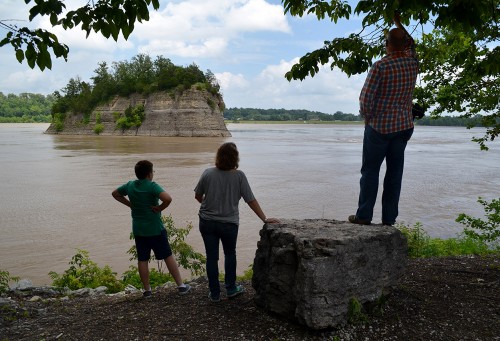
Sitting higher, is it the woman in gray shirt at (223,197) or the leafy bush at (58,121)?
the woman in gray shirt at (223,197)

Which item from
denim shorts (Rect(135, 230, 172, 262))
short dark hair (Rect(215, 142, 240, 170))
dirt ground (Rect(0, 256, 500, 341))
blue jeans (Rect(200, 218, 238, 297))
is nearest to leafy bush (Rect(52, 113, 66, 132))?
dirt ground (Rect(0, 256, 500, 341))

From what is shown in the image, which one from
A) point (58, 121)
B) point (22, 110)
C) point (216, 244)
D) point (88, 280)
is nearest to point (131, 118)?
point (58, 121)

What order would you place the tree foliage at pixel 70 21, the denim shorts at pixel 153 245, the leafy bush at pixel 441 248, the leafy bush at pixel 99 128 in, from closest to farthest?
the tree foliage at pixel 70 21, the denim shorts at pixel 153 245, the leafy bush at pixel 441 248, the leafy bush at pixel 99 128

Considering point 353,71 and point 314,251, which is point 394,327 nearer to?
point 314,251

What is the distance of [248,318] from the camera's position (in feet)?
14.6

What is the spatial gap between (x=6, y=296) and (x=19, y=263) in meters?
3.28

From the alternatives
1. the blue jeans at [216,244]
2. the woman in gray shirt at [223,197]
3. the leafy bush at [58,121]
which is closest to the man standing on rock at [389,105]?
the woman in gray shirt at [223,197]

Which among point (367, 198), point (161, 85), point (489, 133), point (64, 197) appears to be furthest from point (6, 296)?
point (161, 85)

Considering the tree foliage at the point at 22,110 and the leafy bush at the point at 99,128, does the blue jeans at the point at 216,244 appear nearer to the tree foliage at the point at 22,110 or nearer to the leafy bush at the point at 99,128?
the leafy bush at the point at 99,128

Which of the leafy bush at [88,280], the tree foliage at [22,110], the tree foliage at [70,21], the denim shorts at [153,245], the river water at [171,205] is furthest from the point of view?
the tree foliage at [22,110]

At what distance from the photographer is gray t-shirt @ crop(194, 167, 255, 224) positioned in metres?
4.65

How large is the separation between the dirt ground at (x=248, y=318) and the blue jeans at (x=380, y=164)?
92 cm

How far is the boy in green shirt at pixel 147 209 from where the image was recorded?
508cm

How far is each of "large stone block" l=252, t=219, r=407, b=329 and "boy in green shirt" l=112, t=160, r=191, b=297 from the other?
1.23m
